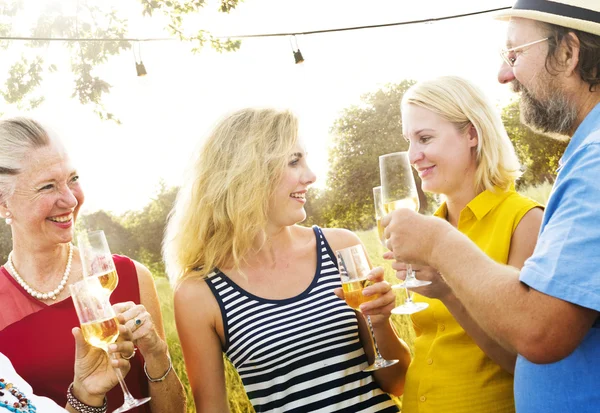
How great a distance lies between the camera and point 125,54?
267 inches

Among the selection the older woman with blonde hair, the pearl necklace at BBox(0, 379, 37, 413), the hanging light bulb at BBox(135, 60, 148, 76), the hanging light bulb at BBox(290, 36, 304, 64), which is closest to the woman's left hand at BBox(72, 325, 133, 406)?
the older woman with blonde hair

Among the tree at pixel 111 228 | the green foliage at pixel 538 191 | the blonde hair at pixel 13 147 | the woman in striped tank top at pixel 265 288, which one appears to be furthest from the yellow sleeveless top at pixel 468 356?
the green foliage at pixel 538 191

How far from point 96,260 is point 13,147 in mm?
582

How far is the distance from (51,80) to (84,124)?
693 mm

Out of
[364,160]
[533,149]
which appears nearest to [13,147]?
[364,160]

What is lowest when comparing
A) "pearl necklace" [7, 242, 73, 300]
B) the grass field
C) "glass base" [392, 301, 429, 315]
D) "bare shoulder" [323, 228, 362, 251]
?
the grass field

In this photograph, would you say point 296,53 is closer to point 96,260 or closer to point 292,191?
point 292,191

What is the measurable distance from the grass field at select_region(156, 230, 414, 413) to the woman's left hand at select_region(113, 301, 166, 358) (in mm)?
2390

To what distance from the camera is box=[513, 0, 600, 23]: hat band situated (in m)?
1.66

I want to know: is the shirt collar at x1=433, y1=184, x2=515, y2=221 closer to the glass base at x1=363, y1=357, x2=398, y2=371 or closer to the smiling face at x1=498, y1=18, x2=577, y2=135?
the smiling face at x1=498, y1=18, x2=577, y2=135

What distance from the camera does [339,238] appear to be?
2896 millimetres

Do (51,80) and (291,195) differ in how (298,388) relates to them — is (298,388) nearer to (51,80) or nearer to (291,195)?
(291,195)

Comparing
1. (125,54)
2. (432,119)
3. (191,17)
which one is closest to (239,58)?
(191,17)

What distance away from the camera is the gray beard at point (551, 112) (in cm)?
176
